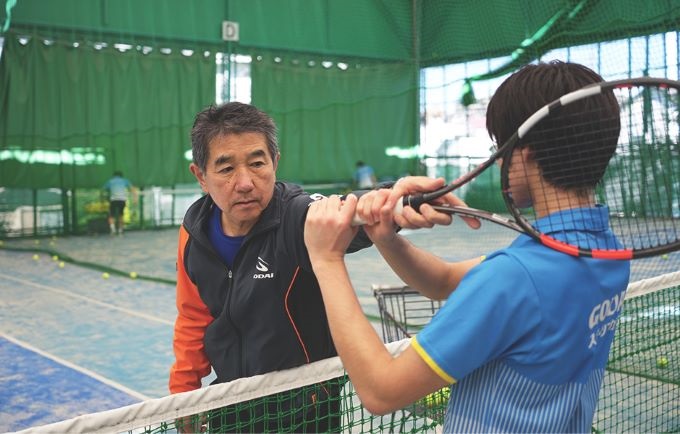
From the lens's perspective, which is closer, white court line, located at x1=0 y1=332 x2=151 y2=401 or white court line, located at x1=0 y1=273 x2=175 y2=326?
white court line, located at x1=0 y1=332 x2=151 y2=401

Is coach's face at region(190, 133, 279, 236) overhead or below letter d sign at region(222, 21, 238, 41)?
below

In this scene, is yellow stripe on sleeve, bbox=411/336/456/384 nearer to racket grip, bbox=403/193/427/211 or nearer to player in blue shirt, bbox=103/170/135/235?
racket grip, bbox=403/193/427/211

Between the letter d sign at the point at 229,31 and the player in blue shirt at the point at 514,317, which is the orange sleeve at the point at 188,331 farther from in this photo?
the letter d sign at the point at 229,31

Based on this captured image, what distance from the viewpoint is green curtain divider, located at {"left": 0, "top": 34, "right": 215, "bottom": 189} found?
39.0 feet

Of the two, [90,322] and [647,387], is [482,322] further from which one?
[90,322]

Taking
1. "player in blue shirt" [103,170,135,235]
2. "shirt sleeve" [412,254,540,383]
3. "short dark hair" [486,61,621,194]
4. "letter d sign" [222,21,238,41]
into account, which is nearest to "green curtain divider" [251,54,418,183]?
"letter d sign" [222,21,238,41]

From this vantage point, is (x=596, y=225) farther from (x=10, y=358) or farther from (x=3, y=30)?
(x=3, y=30)

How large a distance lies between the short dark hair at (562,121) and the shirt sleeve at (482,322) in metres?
0.19

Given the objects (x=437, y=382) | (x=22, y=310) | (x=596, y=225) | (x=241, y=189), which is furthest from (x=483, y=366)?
(x=22, y=310)

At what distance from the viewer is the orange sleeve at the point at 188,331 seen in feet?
6.37

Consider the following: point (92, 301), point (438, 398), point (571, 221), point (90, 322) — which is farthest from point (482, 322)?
point (92, 301)

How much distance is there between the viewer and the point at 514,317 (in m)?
0.98

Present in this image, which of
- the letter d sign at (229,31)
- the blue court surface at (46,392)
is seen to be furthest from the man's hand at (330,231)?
the letter d sign at (229,31)

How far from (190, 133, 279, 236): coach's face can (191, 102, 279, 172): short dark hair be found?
15 millimetres
